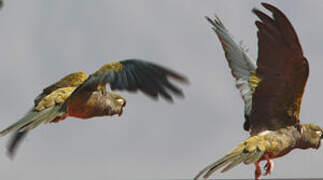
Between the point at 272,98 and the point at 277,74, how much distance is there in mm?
361

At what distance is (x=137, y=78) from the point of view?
21.2 ft

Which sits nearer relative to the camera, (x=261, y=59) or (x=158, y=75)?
(x=158, y=75)

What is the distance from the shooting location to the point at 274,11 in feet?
20.8

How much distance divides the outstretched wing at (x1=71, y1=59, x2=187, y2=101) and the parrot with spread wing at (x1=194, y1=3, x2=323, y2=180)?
1.03m

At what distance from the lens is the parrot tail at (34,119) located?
271 inches

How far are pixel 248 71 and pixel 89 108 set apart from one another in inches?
80.9

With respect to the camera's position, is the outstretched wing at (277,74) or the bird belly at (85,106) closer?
the outstretched wing at (277,74)

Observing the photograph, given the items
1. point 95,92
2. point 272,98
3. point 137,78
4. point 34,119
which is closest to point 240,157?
point 272,98

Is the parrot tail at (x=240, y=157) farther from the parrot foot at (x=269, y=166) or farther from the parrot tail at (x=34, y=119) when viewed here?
the parrot tail at (x=34, y=119)

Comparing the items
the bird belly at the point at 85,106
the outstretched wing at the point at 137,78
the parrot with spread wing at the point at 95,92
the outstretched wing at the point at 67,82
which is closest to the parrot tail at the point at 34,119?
the parrot with spread wing at the point at 95,92

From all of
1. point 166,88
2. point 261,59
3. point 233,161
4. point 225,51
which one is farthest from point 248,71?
point 166,88

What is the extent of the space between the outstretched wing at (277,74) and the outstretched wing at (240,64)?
0.62 feet

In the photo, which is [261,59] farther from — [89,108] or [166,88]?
[89,108]

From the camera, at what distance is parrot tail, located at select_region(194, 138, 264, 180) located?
21.5ft
